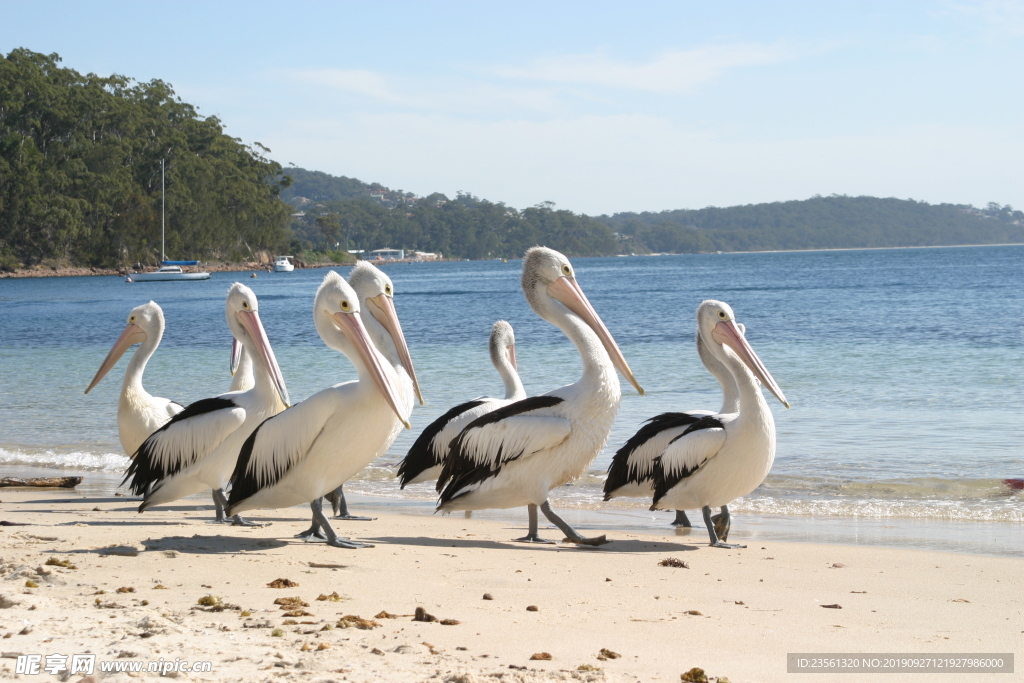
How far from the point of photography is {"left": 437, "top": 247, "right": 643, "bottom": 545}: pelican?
195 inches

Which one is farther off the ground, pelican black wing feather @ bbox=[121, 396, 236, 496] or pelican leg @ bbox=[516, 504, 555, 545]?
pelican black wing feather @ bbox=[121, 396, 236, 496]

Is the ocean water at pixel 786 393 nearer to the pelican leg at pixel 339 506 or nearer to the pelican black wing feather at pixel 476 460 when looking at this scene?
the pelican leg at pixel 339 506

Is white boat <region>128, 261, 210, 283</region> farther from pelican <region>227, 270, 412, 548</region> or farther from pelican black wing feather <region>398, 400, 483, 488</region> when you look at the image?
pelican <region>227, 270, 412, 548</region>

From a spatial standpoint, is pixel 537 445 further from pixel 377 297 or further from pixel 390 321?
pixel 377 297

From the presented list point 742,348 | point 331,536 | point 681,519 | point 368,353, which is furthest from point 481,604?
point 742,348

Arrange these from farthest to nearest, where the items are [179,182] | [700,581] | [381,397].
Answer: [179,182] → [381,397] → [700,581]

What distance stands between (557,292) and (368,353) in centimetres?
133

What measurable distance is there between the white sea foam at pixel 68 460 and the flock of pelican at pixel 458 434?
110 inches

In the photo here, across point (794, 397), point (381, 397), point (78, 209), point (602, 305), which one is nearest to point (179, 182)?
point (78, 209)

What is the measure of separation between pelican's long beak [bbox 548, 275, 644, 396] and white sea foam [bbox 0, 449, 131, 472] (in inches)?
174

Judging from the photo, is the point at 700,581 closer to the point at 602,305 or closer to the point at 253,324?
the point at 253,324

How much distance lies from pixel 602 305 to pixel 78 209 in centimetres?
4431

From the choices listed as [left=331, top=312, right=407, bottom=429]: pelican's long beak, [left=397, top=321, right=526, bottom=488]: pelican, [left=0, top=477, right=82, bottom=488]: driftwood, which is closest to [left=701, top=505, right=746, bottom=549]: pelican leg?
[left=397, top=321, right=526, bottom=488]: pelican

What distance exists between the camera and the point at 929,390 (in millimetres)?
11789
